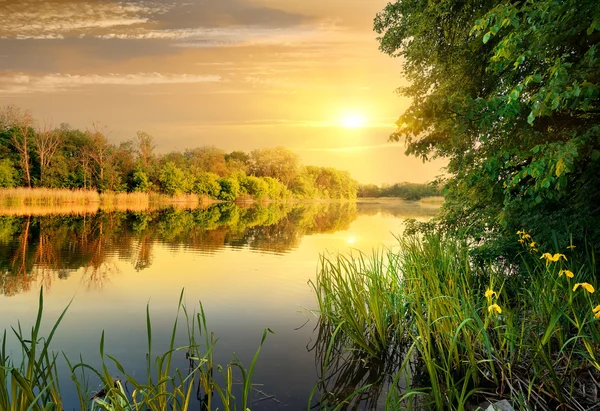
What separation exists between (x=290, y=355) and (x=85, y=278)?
6094 mm

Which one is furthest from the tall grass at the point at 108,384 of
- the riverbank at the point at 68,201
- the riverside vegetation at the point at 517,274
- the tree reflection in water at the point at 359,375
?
the riverbank at the point at 68,201

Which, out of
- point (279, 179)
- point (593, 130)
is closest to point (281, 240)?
point (593, 130)

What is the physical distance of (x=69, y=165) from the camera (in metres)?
46.0

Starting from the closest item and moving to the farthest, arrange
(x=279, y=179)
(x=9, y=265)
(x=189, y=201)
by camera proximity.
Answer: (x=9, y=265) → (x=189, y=201) → (x=279, y=179)

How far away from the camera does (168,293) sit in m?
8.06

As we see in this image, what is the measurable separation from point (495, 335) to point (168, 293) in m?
5.92

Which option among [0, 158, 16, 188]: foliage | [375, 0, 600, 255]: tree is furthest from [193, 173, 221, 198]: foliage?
[375, 0, 600, 255]: tree

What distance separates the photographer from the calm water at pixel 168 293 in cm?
492

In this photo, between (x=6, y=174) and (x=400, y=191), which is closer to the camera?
(x=6, y=174)

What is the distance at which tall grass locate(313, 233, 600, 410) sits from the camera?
2.93 meters

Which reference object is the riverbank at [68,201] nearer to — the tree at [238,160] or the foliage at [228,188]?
the foliage at [228,188]

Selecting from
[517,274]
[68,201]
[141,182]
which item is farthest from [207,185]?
[517,274]

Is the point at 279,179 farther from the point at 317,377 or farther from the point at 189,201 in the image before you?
the point at 317,377

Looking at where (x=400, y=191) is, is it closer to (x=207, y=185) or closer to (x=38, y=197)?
(x=207, y=185)
